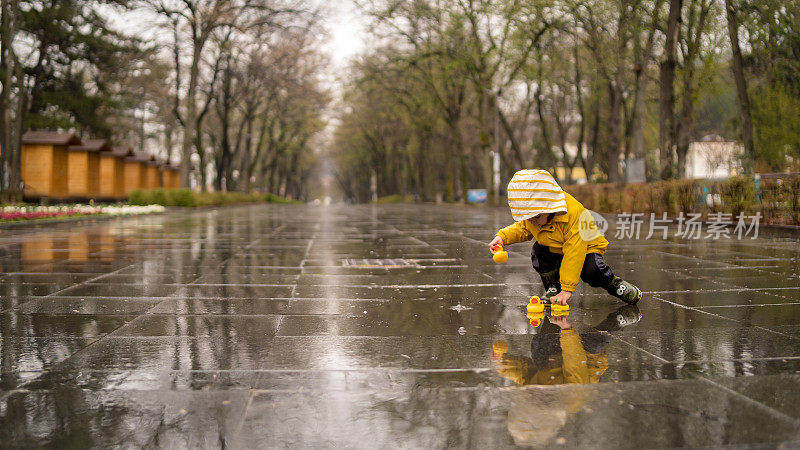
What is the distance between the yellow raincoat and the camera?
4.38 meters

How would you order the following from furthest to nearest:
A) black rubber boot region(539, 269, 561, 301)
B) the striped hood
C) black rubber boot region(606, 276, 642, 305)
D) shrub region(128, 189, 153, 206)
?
shrub region(128, 189, 153, 206)
black rubber boot region(539, 269, 561, 301)
black rubber boot region(606, 276, 642, 305)
the striped hood

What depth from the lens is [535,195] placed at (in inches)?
169

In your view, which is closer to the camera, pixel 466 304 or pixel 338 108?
pixel 466 304

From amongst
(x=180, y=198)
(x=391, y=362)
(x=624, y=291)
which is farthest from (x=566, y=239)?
(x=180, y=198)

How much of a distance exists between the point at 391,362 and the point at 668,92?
17798mm

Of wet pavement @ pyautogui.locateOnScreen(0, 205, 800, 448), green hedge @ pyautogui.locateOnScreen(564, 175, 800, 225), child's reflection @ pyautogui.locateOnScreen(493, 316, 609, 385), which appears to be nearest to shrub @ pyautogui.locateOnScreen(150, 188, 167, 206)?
green hedge @ pyautogui.locateOnScreen(564, 175, 800, 225)

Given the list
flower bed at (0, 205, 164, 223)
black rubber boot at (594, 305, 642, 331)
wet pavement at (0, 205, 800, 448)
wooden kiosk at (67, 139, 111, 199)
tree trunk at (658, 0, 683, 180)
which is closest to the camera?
wet pavement at (0, 205, 800, 448)

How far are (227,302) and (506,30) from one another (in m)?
26.7

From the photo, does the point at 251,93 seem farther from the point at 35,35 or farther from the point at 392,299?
the point at 392,299

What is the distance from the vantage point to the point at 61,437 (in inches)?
90.4

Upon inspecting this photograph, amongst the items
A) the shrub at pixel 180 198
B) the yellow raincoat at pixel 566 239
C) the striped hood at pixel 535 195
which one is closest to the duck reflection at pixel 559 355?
the yellow raincoat at pixel 566 239

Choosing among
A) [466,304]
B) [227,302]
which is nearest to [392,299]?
[466,304]

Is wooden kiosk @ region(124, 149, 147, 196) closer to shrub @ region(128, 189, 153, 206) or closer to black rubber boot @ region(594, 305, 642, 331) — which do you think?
shrub @ region(128, 189, 153, 206)

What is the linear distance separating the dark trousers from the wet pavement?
0.79 feet
